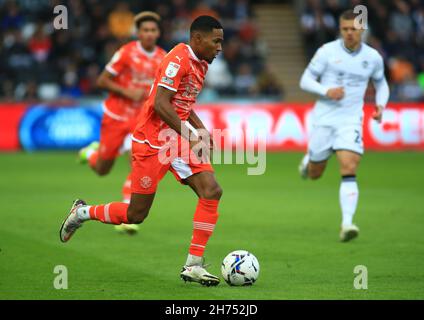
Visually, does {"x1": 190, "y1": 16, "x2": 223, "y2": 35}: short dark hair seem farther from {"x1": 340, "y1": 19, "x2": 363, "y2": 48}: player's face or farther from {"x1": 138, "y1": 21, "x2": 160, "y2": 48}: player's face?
{"x1": 138, "y1": 21, "x2": 160, "y2": 48}: player's face

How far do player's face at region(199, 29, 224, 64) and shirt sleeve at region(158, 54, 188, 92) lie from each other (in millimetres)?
233

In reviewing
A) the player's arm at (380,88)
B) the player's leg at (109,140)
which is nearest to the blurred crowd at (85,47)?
the player's leg at (109,140)

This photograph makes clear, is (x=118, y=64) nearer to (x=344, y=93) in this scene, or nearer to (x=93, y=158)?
(x=93, y=158)

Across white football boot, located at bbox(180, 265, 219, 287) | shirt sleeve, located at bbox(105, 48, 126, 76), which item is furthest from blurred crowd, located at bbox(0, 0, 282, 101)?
white football boot, located at bbox(180, 265, 219, 287)

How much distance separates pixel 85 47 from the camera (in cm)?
2512

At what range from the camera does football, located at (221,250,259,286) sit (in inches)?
315

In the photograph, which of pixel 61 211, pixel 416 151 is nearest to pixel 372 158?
pixel 416 151

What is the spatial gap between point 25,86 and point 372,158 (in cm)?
891

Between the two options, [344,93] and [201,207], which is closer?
[201,207]

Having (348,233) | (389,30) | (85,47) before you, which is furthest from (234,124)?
(348,233)

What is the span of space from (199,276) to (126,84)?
5.05 m

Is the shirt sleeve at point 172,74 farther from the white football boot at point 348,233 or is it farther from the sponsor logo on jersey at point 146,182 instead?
the white football boot at point 348,233

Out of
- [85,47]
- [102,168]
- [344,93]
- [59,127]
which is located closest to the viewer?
[344,93]
